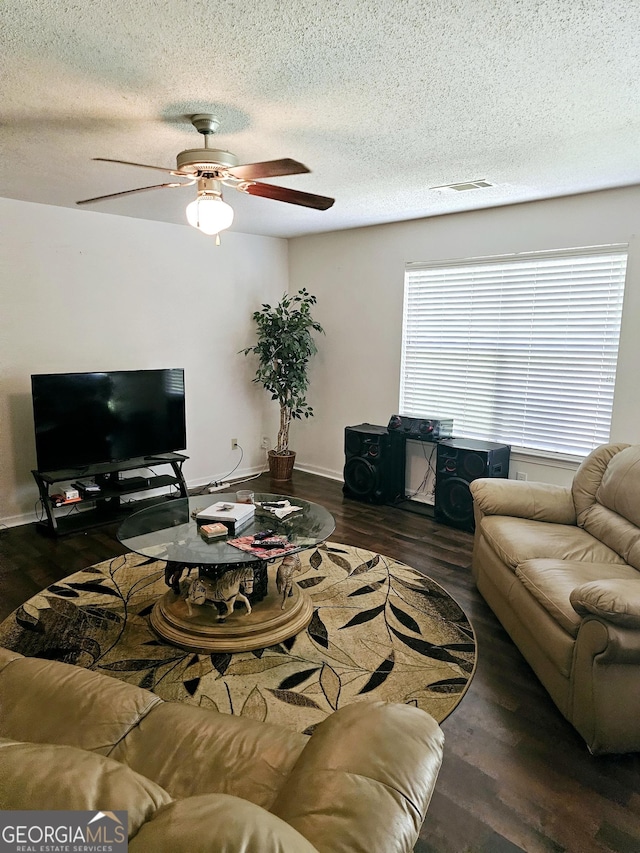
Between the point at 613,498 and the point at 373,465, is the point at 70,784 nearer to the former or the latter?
the point at 613,498

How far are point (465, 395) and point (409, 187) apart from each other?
1.87 m

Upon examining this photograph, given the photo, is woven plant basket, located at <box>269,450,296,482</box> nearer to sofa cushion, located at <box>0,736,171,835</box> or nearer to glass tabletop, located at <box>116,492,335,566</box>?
glass tabletop, located at <box>116,492,335,566</box>

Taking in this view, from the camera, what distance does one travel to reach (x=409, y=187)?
366cm

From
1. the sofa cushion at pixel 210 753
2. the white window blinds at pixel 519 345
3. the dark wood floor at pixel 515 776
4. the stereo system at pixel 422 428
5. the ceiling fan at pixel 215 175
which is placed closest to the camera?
the sofa cushion at pixel 210 753

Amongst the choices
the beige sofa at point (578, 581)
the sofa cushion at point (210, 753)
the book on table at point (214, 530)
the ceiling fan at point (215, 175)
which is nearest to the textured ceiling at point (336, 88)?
the ceiling fan at point (215, 175)

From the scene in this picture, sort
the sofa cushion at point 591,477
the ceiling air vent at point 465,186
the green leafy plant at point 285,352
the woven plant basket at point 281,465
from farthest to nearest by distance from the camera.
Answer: the woven plant basket at point 281,465 < the green leafy plant at point 285,352 < the ceiling air vent at point 465,186 < the sofa cushion at point 591,477

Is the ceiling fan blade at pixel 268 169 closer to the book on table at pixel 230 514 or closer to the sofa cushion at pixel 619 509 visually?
the book on table at pixel 230 514

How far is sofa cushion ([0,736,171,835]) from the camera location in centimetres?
80

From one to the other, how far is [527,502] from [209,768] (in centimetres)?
242

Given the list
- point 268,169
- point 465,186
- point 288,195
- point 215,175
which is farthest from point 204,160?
point 465,186

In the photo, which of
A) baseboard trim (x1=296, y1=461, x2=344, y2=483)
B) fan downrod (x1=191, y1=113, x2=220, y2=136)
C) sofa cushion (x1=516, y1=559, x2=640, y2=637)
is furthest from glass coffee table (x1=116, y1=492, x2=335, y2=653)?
baseboard trim (x1=296, y1=461, x2=344, y2=483)

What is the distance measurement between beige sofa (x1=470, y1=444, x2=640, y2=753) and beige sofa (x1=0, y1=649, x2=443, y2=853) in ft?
3.50

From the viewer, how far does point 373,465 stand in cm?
486

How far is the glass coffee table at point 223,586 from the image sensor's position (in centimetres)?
261
